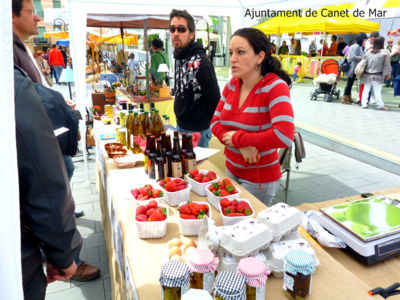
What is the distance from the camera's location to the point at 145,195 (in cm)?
149

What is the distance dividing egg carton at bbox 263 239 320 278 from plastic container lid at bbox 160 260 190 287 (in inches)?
14.6

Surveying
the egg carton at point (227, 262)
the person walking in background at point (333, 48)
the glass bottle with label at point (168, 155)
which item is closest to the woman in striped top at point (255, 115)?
the glass bottle with label at point (168, 155)

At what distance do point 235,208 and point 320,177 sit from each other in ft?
10.6

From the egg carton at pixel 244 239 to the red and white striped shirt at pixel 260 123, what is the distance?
667mm

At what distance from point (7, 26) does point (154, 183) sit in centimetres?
130

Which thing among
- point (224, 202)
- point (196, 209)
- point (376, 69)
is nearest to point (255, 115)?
point (224, 202)

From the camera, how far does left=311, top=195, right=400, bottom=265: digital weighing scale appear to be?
1298mm

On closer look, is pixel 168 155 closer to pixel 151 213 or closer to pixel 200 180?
pixel 200 180

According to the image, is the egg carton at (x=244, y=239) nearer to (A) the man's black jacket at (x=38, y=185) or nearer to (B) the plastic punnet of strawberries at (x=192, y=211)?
(B) the plastic punnet of strawberries at (x=192, y=211)

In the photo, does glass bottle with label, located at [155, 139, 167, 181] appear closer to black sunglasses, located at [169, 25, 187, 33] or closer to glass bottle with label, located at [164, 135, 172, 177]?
glass bottle with label, located at [164, 135, 172, 177]

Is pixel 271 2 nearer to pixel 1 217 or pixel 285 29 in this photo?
pixel 1 217

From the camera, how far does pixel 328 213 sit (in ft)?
4.90

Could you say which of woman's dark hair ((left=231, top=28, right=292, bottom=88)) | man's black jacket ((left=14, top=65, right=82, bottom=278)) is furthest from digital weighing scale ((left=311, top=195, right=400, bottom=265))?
man's black jacket ((left=14, top=65, right=82, bottom=278))

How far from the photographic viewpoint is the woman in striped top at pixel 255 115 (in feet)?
5.23
